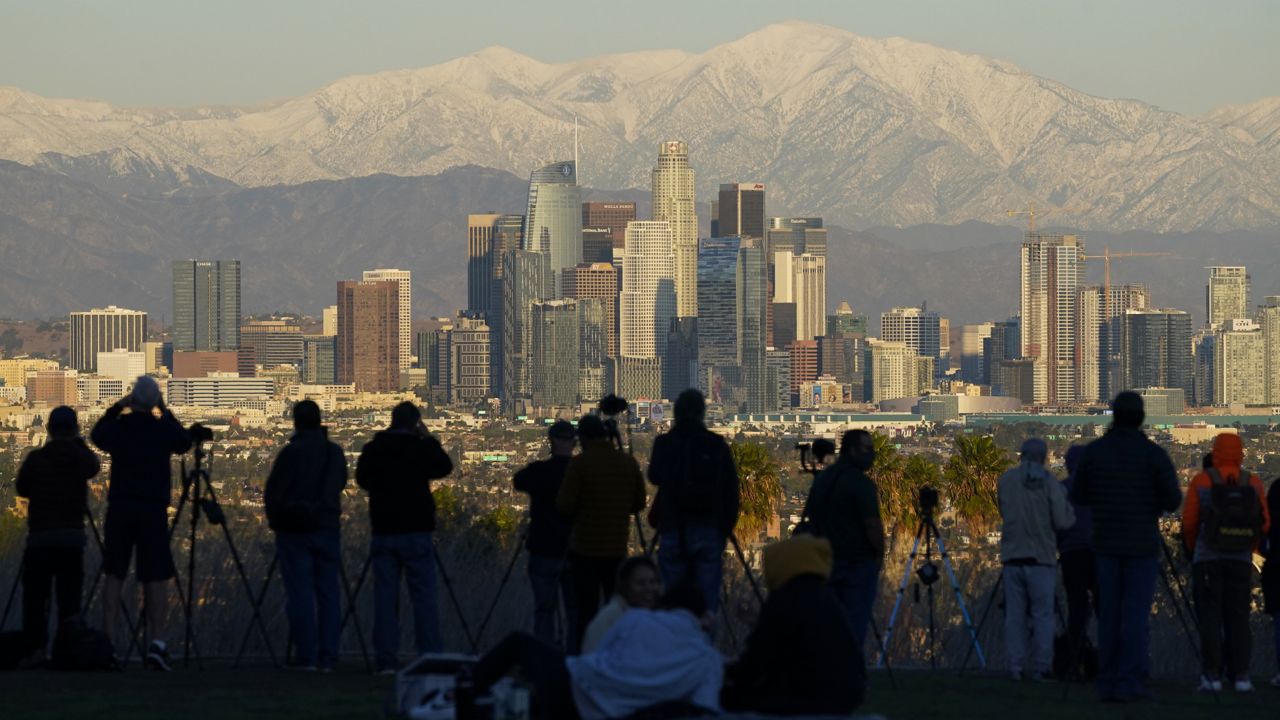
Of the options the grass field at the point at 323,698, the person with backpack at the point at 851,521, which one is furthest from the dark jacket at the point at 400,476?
the person with backpack at the point at 851,521

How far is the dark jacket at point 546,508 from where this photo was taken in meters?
14.8

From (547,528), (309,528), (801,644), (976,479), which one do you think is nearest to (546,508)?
(547,528)

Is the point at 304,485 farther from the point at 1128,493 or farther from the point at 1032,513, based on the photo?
the point at 1128,493

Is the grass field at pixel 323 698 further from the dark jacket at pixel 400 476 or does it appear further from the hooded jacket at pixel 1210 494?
the dark jacket at pixel 400 476

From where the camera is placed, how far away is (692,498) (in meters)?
14.5

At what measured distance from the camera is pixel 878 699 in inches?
543

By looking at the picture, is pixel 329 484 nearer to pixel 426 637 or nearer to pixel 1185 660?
pixel 426 637

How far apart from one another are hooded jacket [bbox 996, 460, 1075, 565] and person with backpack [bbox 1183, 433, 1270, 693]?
83cm

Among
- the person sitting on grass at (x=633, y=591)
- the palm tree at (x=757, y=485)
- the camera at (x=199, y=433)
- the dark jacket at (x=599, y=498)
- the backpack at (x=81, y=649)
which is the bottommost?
the palm tree at (x=757, y=485)

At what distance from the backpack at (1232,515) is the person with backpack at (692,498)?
305cm

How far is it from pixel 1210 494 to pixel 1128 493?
112cm

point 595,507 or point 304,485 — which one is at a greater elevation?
point 304,485

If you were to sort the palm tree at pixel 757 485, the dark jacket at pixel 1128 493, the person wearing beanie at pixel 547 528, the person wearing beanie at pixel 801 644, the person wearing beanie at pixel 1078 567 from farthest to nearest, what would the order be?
the palm tree at pixel 757 485, the person wearing beanie at pixel 1078 567, the person wearing beanie at pixel 547 528, the dark jacket at pixel 1128 493, the person wearing beanie at pixel 801 644

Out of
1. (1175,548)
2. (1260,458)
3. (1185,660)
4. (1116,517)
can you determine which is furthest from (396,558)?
(1260,458)
